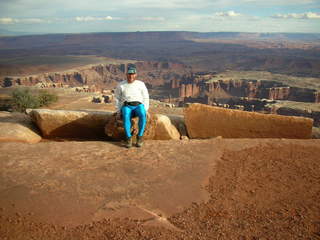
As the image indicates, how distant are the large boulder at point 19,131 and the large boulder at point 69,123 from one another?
0.20 metres

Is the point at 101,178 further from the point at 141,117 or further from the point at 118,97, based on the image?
the point at 118,97

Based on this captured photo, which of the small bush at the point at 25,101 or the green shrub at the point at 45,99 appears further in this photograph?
the green shrub at the point at 45,99

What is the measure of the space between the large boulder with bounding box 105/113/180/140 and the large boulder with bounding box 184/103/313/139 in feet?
1.85

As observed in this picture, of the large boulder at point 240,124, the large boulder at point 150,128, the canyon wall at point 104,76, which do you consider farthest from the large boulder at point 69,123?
the canyon wall at point 104,76

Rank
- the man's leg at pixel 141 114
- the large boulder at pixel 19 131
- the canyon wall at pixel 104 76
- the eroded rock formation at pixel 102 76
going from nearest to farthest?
the man's leg at pixel 141 114 → the large boulder at pixel 19 131 → the eroded rock formation at pixel 102 76 → the canyon wall at pixel 104 76

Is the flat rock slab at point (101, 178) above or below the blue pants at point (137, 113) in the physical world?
below

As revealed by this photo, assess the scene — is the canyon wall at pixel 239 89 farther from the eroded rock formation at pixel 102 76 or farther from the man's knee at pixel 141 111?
the man's knee at pixel 141 111

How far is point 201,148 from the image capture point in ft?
16.2

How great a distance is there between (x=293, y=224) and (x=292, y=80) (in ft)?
176

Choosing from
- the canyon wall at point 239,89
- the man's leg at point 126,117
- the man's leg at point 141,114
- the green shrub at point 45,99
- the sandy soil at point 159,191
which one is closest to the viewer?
the sandy soil at point 159,191

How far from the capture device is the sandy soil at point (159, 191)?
2.80 meters

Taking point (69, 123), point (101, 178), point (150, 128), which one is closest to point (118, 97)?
point (150, 128)

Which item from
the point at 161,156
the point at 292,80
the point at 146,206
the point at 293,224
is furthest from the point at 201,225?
the point at 292,80

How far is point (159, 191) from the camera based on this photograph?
137 inches
